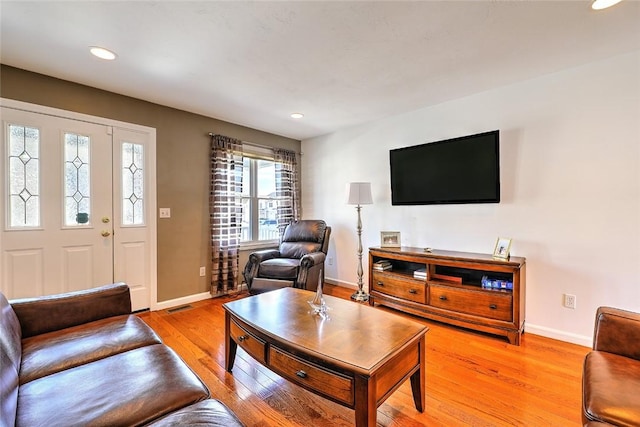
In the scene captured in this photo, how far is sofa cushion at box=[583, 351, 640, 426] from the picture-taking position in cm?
98

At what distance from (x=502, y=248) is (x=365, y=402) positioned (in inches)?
83.8

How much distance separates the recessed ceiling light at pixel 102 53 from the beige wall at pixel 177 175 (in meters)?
0.81

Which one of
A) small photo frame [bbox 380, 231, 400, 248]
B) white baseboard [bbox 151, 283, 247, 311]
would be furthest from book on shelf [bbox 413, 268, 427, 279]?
white baseboard [bbox 151, 283, 247, 311]

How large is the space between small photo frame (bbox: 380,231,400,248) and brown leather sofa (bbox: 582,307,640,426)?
6.65 ft

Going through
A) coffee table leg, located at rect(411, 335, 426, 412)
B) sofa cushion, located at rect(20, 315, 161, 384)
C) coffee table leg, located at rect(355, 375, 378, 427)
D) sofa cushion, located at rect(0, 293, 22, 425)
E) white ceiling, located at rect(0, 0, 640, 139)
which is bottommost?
coffee table leg, located at rect(411, 335, 426, 412)

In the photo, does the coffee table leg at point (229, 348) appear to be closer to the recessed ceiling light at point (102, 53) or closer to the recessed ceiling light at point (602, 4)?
the recessed ceiling light at point (102, 53)

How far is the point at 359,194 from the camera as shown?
3525 millimetres

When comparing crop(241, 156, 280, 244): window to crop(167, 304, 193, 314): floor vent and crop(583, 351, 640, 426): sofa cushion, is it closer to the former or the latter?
crop(167, 304, 193, 314): floor vent

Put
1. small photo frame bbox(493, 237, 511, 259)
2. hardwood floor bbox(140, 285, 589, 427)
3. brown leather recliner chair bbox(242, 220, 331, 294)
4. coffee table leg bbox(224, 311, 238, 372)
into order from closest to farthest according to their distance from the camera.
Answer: hardwood floor bbox(140, 285, 589, 427), coffee table leg bbox(224, 311, 238, 372), small photo frame bbox(493, 237, 511, 259), brown leather recliner chair bbox(242, 220, 331, 294)

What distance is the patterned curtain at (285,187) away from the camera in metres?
4.44

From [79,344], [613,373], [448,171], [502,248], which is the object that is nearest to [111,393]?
[79,344]

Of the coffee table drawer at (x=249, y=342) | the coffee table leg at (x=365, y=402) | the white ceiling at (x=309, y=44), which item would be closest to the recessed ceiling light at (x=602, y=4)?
the white ceiling at (x=309, y=44)

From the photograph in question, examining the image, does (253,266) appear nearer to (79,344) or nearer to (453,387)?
(79,344)

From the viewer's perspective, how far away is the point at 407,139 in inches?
137
